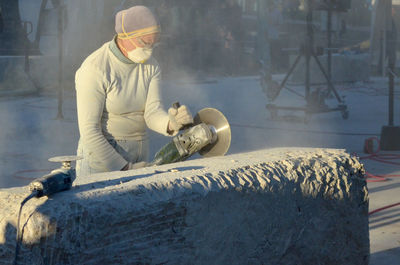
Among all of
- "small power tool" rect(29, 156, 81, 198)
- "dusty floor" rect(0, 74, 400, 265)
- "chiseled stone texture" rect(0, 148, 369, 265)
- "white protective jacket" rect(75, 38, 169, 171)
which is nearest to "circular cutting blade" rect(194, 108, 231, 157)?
"chiseled stone texture" rect(0, 148, 369, 265)

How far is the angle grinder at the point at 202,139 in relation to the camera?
3.26 meters

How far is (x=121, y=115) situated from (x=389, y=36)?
18723 millimetres

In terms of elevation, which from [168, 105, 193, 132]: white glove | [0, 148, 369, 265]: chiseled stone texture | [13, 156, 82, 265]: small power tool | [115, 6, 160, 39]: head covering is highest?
[115, 6, 160, 39]: head covering

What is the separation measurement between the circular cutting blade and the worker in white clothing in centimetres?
10

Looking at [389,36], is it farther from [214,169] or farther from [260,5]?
[214,169]

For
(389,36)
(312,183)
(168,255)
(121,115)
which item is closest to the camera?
(168,255)

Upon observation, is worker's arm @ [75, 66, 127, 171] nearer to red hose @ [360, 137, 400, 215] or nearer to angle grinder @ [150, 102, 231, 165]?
angle grinder @ [150, 102, 231, 165]

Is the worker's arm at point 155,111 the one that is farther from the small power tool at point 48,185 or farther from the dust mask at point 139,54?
the small power tool at point 48,185

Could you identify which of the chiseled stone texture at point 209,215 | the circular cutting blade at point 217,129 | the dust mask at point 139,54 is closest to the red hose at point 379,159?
the chiseled stone texture at point 209,215

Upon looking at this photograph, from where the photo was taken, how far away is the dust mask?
3336 mm

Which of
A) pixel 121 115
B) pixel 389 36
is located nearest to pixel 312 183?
pixel 121 115

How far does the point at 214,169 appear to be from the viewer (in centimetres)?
286

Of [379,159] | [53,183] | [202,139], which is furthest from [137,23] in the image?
[379,159]

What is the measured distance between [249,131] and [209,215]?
7207mm
